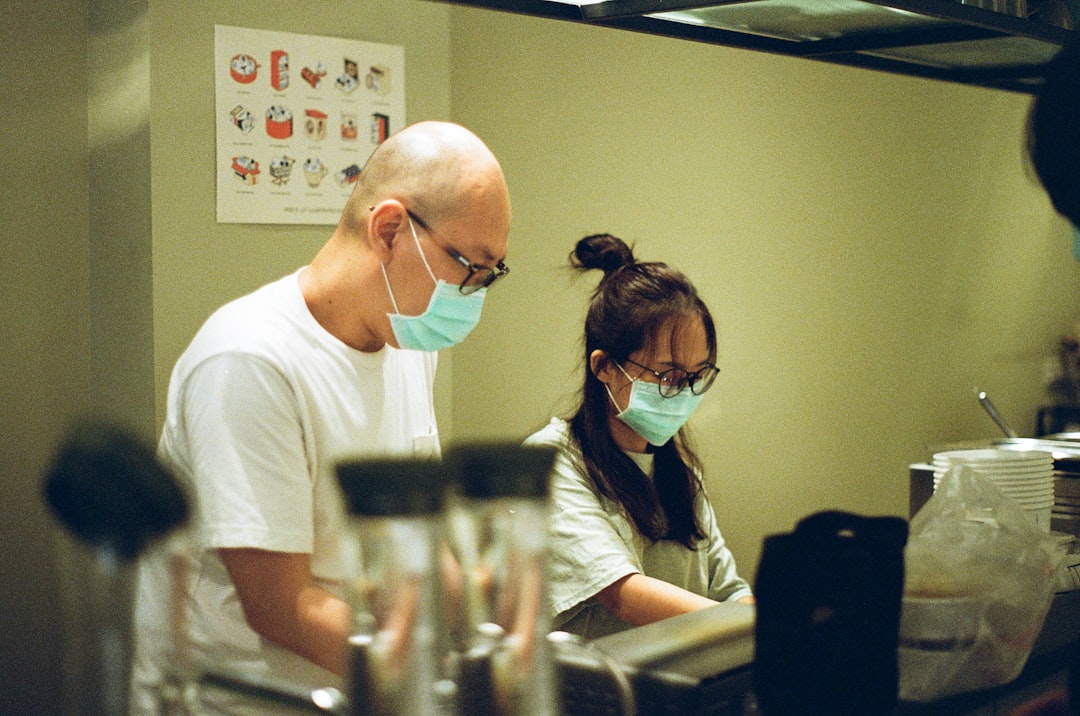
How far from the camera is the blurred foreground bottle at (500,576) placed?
91cm

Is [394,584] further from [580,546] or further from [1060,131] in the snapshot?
[580,546]

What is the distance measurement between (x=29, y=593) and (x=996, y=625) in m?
2.25

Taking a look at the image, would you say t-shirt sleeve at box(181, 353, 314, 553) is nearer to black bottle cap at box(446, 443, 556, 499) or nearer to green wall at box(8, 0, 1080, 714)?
green wall at box(8, 0, 1080, 714)

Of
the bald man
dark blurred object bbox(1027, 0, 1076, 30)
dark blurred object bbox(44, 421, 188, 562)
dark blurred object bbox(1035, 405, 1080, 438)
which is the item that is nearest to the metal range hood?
dark blurred object bbox(1027, 0, 1076, 30)

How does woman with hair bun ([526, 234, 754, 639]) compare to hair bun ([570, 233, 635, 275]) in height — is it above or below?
below

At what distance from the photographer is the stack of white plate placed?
6.49 feet

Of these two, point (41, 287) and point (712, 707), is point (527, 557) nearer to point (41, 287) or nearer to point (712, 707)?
point (712, 707)

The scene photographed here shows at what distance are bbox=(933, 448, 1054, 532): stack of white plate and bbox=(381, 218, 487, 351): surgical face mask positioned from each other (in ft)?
2.79

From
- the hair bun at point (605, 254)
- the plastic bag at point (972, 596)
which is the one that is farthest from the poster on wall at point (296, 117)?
the plastic bag at point (972, 596)

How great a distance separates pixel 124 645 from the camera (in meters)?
0.81

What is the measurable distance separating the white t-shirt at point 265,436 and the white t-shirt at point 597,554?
0.36m

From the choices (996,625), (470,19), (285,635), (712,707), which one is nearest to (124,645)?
(712,707)

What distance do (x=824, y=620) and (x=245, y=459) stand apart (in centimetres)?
79

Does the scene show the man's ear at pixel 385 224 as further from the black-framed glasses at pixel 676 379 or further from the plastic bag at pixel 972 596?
the plastic bag at pixel 972 596
